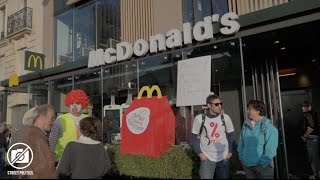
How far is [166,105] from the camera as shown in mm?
7035

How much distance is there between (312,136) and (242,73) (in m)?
2.36

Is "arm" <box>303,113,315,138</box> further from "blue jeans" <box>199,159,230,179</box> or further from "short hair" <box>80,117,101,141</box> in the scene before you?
"short hair" <box>80,117,101,141</box>

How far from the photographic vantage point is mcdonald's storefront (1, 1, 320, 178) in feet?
23.6

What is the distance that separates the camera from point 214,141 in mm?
5270

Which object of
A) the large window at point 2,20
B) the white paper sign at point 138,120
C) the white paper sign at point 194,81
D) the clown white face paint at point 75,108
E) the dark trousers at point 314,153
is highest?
the large window at point 2,20

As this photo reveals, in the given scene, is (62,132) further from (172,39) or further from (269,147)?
(172,39)

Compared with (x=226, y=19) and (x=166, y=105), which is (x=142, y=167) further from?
(x=226, y=19)

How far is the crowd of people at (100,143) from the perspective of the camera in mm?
3914

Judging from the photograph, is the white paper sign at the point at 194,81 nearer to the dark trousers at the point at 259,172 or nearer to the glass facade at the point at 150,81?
the glass facade at the point at 150,81

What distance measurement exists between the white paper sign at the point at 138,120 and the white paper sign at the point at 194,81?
102cm

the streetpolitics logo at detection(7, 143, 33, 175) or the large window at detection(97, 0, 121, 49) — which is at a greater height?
the large window at detection(97, 0, 121, 49)

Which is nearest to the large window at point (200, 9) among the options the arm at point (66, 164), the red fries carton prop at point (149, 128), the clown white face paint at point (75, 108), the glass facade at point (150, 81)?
the glass facade at point (150, 81)

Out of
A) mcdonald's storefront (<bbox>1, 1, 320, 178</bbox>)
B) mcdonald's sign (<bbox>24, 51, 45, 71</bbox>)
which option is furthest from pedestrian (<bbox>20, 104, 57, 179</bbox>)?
mcdonald's sign (<bbox>24, 51, 45, 71</bbox>)

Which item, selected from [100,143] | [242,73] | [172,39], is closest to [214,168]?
[100,143]
